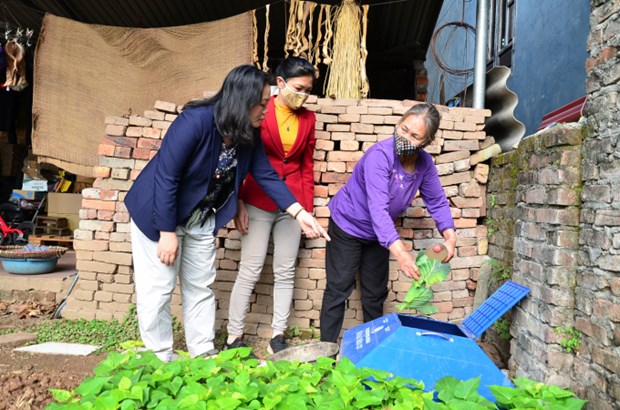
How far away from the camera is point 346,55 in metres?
4.02

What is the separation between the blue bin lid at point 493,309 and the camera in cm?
252

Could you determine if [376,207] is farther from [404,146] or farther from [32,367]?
[32,367]

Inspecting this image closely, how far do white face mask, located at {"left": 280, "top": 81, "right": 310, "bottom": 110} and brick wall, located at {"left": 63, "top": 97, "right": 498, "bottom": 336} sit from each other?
649 mm

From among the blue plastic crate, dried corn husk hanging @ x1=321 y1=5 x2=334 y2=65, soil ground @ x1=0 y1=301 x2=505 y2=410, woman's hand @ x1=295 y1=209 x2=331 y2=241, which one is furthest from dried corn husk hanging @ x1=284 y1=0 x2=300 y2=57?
the blue plastic crate

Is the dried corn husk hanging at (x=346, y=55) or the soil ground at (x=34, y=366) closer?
the soil ground at (x=34, y=366)

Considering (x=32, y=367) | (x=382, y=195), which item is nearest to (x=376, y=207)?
(x=382, y=195)

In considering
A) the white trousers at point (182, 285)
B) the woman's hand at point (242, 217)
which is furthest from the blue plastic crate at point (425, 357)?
the woman's hand at point (242, 217)

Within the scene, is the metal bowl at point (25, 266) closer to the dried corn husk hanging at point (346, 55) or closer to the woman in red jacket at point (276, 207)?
the woman in red jacket at point (276, 207)

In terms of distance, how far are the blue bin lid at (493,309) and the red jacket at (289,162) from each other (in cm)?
135

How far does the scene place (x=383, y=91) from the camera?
8.07 metres

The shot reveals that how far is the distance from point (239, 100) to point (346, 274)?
1.35 m

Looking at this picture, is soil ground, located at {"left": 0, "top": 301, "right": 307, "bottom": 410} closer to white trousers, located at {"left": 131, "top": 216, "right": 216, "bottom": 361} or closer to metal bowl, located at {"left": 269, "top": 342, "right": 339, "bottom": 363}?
white trousers, located at {"left": 131, "top": 216, "right": 216, "bottom": 361}

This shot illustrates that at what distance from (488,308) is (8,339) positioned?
347 cm

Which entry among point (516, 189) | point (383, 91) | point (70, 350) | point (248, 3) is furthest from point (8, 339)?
point (383, 91)
